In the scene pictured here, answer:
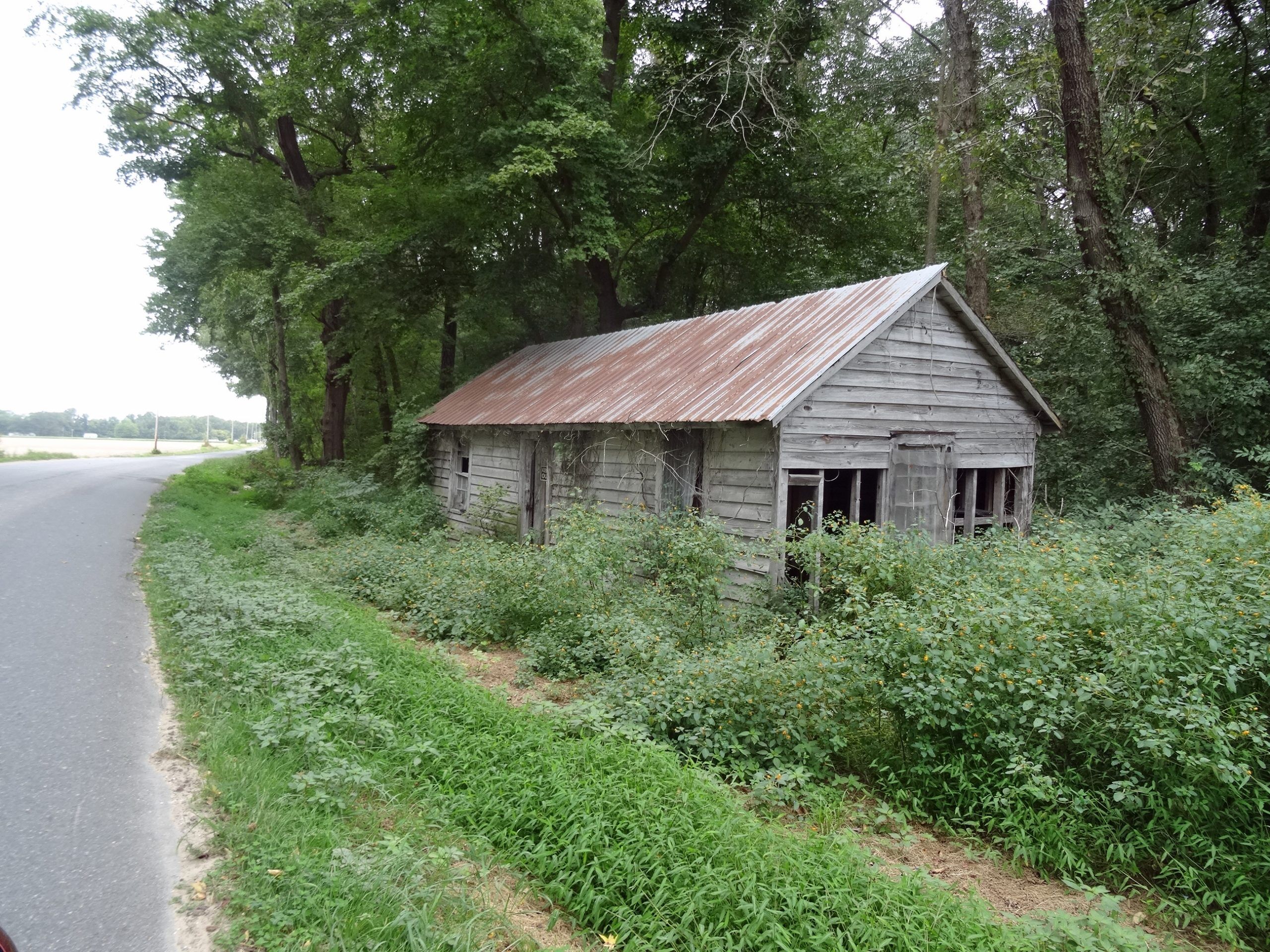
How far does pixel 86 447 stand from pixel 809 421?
58.1 metres

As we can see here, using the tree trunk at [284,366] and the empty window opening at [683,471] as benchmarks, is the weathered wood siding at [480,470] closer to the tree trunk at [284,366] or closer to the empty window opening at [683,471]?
the empty window opening at [683,471]

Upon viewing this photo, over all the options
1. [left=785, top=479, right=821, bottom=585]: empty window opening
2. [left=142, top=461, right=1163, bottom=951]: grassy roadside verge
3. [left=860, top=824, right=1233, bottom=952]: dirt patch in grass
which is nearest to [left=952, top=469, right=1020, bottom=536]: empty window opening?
[left=785, top=479, right=821, bottom=585]: empty window opening

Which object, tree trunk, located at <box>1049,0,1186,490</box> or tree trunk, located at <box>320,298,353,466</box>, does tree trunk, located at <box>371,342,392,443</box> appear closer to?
tree trunk, located at <box>320,298,353,466</box>

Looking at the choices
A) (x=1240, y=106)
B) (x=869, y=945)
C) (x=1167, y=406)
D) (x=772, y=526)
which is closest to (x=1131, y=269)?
(x=1167, y=406)

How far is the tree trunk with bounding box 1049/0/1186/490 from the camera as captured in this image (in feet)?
40.3

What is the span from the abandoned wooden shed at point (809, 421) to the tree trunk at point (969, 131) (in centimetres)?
433

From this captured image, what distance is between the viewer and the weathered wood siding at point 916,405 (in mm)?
10273

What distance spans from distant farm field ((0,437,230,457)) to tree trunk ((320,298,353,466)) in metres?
18.2

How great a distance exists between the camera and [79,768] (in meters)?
4.97

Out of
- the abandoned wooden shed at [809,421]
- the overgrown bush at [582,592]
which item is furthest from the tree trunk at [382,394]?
the overgrown bush at [582,592]

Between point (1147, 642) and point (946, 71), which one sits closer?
point (1147, 642)

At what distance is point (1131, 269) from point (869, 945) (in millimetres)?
12573

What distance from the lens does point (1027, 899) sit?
4355 millimetres

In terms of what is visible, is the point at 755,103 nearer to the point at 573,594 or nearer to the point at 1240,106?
the point at 1240,106
